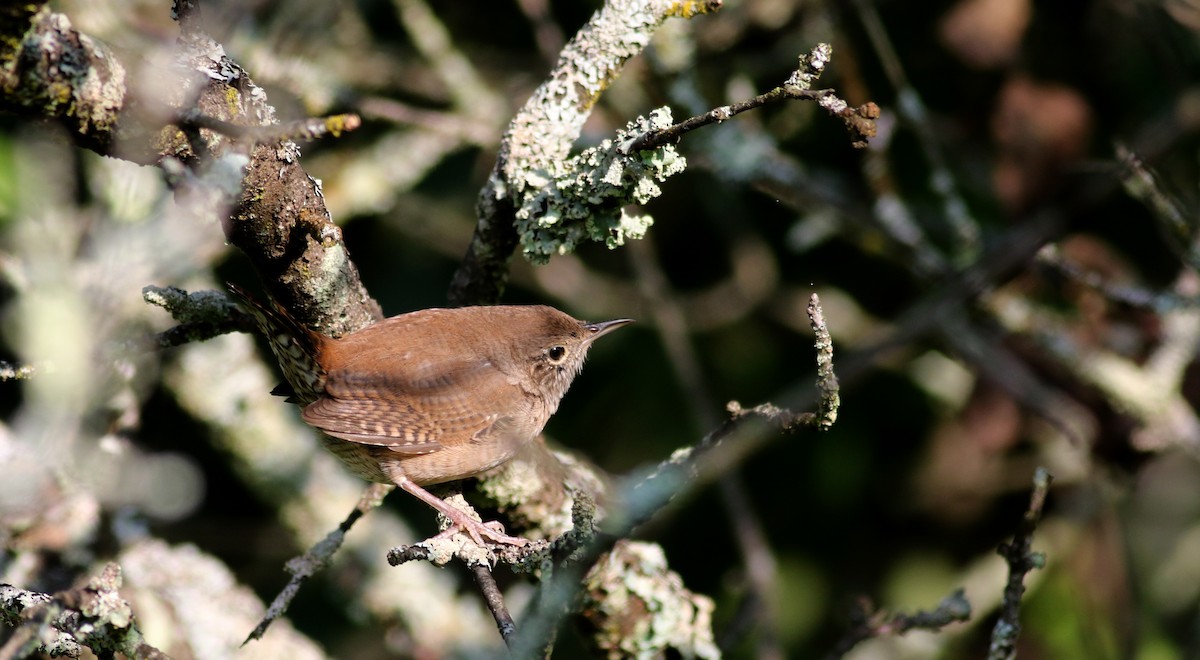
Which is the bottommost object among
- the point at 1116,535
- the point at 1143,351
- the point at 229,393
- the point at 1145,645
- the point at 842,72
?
the point at 229,393

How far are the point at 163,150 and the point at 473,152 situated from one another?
3333 millimetres

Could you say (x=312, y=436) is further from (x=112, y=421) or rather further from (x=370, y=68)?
(x=370, y=68)

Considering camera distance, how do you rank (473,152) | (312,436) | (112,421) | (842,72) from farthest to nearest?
1. (473,152)
2. (842,72)
3. (312,436)
4. (112,421)

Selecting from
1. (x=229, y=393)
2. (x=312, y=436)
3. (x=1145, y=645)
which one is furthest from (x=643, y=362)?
(x=1145, y=645)

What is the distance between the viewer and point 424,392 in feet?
9.79

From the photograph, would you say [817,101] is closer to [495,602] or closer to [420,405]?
[495,602]

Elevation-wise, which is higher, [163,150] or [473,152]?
[473,152]

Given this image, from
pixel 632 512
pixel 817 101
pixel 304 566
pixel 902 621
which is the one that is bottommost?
pixel 304 566

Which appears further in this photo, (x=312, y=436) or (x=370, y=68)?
(x=370, y=68)

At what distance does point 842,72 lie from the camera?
4.36 meters

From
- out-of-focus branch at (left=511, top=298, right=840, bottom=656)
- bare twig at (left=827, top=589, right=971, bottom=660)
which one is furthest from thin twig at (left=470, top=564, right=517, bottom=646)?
bare twig at (left=827, top=589, right=971, bottom=660)

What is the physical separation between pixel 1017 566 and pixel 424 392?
159cm

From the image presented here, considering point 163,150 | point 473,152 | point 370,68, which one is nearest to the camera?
point 163,150

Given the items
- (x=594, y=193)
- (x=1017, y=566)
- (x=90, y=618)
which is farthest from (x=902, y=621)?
(x=90, y=618)
